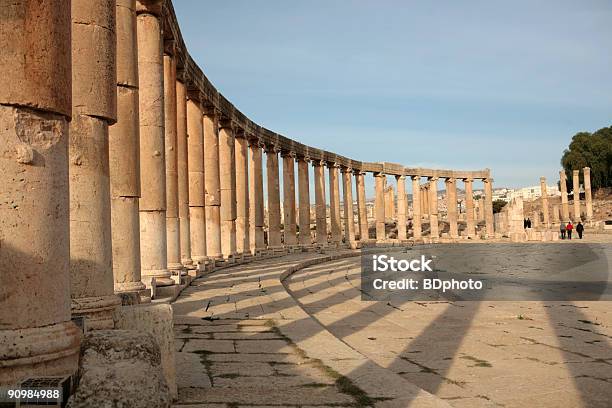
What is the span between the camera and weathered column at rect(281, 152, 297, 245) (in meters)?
35.2

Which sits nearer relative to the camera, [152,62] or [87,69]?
[87,69]

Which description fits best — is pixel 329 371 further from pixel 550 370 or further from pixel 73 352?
pixel 550 370

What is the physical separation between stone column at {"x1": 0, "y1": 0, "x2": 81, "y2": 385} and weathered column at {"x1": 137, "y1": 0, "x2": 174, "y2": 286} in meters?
7.79

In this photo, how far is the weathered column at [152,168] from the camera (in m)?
13.0

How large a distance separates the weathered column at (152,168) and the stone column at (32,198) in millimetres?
7790

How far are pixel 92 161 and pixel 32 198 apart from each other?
2.22 m

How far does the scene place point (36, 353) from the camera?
4.65 m

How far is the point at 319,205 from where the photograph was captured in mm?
39438

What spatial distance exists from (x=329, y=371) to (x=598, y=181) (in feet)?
328

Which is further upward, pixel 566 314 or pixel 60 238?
pixel 60 238

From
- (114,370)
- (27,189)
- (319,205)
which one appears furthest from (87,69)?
(319,205)

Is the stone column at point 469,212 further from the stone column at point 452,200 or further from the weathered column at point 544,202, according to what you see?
the weathered column at point 544,202

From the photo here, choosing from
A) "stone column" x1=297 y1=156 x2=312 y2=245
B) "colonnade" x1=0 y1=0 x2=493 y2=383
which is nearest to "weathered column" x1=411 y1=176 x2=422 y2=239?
"stone column" x1=297 y1=156 x2=312 y2=245

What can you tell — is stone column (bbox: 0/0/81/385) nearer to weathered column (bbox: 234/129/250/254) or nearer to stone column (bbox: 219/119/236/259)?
stone column (bbox: 219/119/236/259)
